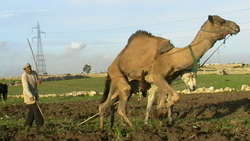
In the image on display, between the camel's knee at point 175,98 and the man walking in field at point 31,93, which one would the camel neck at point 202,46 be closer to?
the camel's knee at point 175,98

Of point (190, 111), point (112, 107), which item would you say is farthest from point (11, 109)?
point (112, 107)

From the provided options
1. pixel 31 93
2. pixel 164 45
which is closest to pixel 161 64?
pixel 164 45

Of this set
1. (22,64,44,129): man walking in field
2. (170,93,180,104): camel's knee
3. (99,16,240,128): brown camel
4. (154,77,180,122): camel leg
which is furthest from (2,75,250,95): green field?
(170,93,180,104): camel's knee

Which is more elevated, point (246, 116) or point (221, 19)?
point (221, 19)

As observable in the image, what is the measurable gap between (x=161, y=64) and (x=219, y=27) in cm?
191

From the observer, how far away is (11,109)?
986 inches

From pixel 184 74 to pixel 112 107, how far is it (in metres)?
2.27

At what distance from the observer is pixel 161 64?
45.4 ft

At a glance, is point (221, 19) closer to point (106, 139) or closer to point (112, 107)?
point (112, 107)

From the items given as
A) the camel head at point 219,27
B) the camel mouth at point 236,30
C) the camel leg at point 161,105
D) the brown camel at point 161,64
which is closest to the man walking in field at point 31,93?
the brown camel at point 161,64

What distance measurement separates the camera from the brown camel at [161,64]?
13852 millimetres

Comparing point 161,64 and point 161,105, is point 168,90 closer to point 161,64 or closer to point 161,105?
point 161,64

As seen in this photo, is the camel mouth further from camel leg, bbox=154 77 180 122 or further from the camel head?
camel leg, bbox=154 77 180 122

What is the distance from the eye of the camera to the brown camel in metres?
13.9
